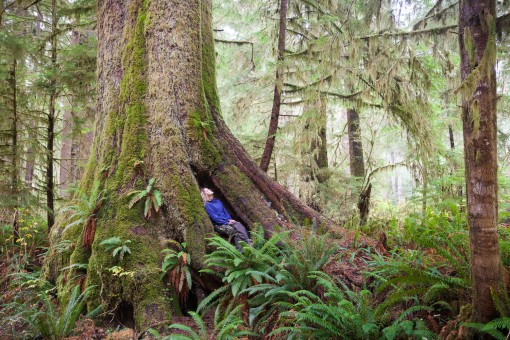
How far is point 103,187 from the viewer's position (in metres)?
5.28

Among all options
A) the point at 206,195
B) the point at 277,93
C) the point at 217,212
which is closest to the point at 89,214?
the point at 206,195

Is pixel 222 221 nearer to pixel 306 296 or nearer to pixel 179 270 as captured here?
pixel 179 270

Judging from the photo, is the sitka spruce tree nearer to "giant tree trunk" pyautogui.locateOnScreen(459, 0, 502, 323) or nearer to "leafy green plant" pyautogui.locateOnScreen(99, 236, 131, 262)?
"leafy green plant" pyautogui.locateOnScreen(99, 236, 131, 262)

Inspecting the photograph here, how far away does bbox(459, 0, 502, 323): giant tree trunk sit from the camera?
8.78 ft

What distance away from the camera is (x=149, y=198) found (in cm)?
495

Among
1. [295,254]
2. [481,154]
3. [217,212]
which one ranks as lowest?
[295,254]

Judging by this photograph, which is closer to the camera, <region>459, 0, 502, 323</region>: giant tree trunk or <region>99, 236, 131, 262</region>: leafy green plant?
<region>459, 0, 502, 323</region>: giant tree trunk

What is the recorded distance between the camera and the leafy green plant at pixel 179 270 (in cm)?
444

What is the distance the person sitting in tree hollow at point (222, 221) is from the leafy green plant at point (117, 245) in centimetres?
130

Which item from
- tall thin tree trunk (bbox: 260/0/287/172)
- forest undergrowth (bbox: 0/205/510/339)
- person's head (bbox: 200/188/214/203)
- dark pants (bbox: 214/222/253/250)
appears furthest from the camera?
tall thin tree trunk (bbox: 260/0/287/172)

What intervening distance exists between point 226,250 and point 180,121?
233cm

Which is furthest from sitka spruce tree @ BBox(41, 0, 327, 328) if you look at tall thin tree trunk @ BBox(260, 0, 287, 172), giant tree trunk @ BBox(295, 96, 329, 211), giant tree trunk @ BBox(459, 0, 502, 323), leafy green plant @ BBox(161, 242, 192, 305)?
giant tree trunk @ BBox(295, 96, 329, 211)

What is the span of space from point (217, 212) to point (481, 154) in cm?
367

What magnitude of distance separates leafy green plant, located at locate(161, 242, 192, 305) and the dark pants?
80cm
